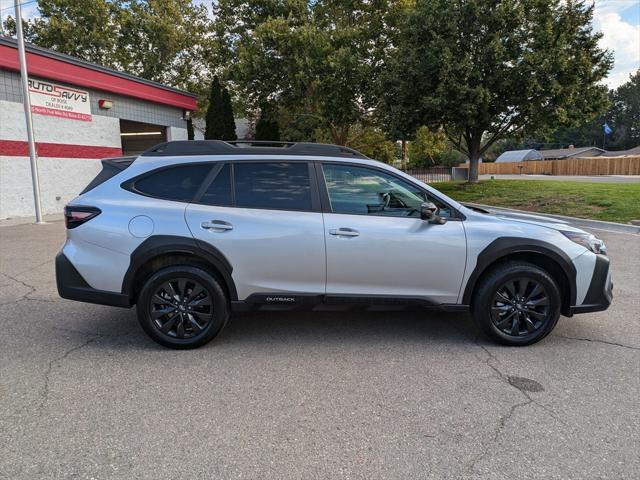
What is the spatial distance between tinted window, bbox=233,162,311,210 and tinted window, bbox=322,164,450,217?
23cm

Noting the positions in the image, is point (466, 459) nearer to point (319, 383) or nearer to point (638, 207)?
point (319, 383)

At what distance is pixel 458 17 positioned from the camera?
1864cm

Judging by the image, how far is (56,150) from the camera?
51.4ft

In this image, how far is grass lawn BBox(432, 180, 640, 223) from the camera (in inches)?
489

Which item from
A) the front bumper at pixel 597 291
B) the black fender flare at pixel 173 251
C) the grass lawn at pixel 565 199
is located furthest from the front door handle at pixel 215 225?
the grass lawn at pixel 565 199

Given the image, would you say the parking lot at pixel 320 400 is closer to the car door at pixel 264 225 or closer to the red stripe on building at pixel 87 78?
the car door at pixel 264 225

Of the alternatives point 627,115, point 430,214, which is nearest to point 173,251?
point 430,214

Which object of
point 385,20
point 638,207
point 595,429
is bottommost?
point 595,429

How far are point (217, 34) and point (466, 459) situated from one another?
34491 mm

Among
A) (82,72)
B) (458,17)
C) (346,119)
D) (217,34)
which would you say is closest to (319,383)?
(82,72)

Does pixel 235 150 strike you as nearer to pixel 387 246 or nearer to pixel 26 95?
pixel 387 246

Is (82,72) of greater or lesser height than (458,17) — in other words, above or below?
below

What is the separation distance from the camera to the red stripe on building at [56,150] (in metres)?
14.2

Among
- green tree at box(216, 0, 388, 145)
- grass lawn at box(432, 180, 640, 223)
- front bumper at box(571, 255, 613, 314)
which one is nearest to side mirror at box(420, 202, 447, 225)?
front bumper at box(571, 255, 613, 314)
